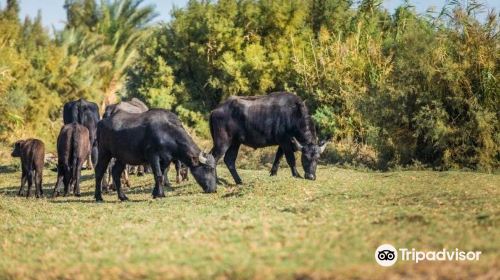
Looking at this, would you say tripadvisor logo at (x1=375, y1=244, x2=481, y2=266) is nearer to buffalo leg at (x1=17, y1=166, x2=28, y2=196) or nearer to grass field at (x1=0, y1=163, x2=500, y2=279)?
grass field at (x1=0, y1=163, x2=500, y2=279)

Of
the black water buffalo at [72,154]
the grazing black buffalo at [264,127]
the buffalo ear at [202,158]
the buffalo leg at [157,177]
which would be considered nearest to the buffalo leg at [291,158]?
the grazing black buffalo at [264,127]

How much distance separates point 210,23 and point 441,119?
13176 mm

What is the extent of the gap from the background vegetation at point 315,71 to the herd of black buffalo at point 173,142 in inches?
152

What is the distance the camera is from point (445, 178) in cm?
1542

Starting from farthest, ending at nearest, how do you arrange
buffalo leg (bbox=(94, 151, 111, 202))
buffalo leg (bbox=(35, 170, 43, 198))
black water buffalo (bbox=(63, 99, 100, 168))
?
black water buffalo (bbox=(63, 99, 100, 168)), buffalo leg (bbox=(35, 170, 43, 198)), buffalo leg (bbox=(94, 151, 111, 202))

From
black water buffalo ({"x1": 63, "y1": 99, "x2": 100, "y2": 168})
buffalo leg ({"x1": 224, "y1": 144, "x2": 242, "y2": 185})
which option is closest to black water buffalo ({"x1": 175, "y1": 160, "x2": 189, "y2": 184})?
buffalo leg ({"x1": 224, "y1": 144, "x2": 242, "y2": 185})

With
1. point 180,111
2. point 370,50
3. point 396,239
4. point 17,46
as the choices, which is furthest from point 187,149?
point 17,46

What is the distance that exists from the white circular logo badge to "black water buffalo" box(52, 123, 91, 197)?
32.9 ft

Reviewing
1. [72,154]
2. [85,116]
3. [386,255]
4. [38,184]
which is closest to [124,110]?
[85,116]

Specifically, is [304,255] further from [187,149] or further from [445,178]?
[445,178]

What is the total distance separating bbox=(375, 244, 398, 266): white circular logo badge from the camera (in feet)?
22.2

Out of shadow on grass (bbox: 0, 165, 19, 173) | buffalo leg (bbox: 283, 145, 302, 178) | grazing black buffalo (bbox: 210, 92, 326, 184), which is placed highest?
grazing black buffalo (bbox: 210, 92, 326, 184)

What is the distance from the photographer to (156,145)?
13852 mm

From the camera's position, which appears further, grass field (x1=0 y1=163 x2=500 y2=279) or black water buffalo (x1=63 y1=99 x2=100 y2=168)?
black water buffalo (x1=63 y1=99 x2=100 y2=168)
